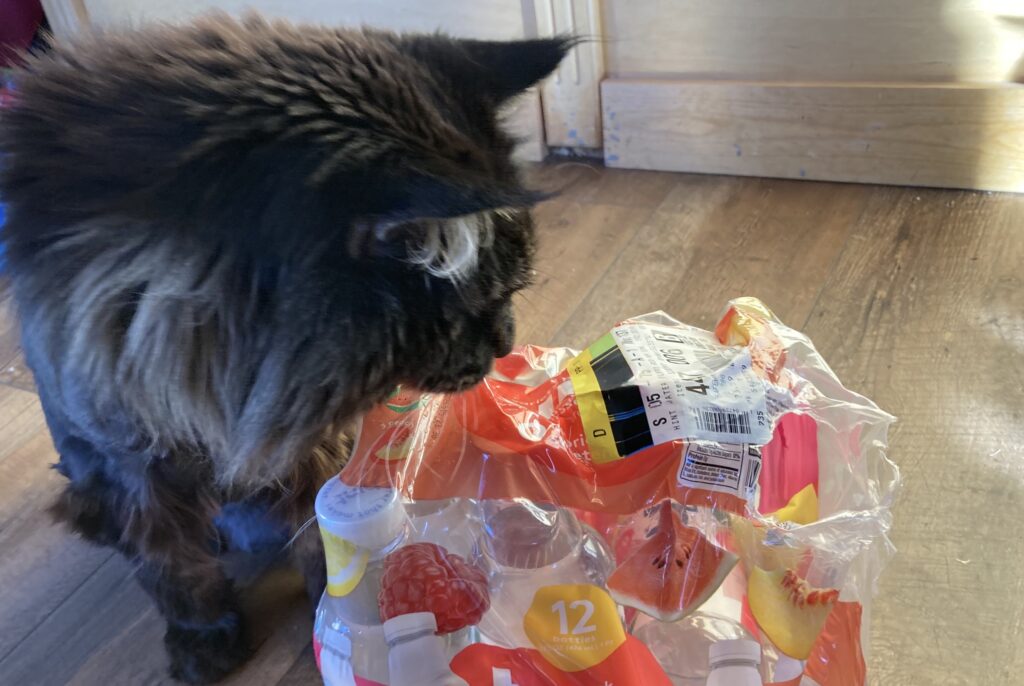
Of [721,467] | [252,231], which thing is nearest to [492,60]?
[252,231]

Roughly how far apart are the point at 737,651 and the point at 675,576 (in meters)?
0.09

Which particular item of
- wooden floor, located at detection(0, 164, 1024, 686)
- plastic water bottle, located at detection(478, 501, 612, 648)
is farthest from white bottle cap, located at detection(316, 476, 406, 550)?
wooden floor, located at detection(0, 164, 1024, 686)

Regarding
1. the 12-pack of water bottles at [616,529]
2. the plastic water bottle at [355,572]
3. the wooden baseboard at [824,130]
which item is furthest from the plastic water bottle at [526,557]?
the wooden baseboard at [824,130]

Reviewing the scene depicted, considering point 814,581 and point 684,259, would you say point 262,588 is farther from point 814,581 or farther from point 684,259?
point 684,259

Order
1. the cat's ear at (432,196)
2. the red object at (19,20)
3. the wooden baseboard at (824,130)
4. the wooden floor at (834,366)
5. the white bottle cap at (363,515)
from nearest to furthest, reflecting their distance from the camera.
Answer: the cat's ear at (432,196) → the white bottle cap at (363,515) → the wooden floor at (834,366) → the wooden baseboard at (824,130) → the red object at (19,20)

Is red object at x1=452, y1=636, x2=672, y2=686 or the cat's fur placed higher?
the cat's fur

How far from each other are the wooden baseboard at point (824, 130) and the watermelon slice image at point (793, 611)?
117cm

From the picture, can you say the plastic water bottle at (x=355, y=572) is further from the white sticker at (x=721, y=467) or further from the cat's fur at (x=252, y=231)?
the white sticker at (x=721, y=467)

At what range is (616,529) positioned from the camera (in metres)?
0.82

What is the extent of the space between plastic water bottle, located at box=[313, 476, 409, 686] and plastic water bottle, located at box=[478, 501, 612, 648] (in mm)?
105

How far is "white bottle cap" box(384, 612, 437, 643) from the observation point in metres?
0.73

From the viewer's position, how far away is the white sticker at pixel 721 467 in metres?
0.73

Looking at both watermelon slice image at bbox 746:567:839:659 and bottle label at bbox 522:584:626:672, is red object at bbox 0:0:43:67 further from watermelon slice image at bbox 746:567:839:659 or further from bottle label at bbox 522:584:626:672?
watermelon slice image at bbox 746:567:839:659

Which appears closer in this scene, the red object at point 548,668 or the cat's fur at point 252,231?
the cat's fur at point 252,231
